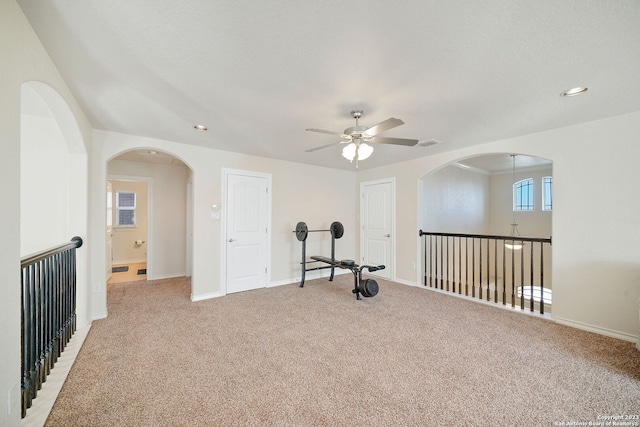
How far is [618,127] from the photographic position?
282cm

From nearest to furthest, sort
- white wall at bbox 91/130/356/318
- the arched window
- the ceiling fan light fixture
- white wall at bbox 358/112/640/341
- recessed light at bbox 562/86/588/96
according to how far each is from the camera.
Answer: recessed light at bbox 562/86/588/96 → the ceiling fan light fixture → white wall at bbox 358/112/640/341 → white wall at bbox 91/130/356/318 → the arched window

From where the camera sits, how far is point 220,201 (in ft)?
14.1

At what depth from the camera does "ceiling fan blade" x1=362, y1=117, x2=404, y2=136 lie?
211cm

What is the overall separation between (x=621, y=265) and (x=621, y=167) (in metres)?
1.07

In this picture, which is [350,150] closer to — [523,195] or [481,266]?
[481,266]

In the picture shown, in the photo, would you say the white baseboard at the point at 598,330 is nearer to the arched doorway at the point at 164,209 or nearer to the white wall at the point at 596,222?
the white wall at the point at 596,222

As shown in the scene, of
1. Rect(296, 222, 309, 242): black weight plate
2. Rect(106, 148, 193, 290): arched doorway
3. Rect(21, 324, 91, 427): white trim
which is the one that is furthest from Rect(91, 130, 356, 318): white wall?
Rect(106, 148, 193, 290): arched doorway

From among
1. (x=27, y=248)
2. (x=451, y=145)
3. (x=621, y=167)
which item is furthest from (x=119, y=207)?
(x=621, y=167)

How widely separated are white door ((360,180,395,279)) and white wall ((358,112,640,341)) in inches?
95.0

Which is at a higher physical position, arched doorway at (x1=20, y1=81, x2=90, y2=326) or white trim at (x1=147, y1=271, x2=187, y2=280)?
arched doorway at (x1=20, y1=81, x2=90, y2=326)

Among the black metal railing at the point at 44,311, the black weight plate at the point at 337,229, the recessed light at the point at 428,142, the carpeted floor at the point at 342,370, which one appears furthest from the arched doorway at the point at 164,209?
the recessed light at the point at 428,142

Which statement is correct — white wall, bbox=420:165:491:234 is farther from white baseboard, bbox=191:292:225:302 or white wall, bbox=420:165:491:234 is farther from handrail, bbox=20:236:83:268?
handrail, bbox=20:236:83:268

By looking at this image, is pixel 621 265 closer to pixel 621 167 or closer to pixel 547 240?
pixel 547 240

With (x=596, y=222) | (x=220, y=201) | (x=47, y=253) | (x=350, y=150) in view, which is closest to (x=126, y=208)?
(x=220, y=201)
